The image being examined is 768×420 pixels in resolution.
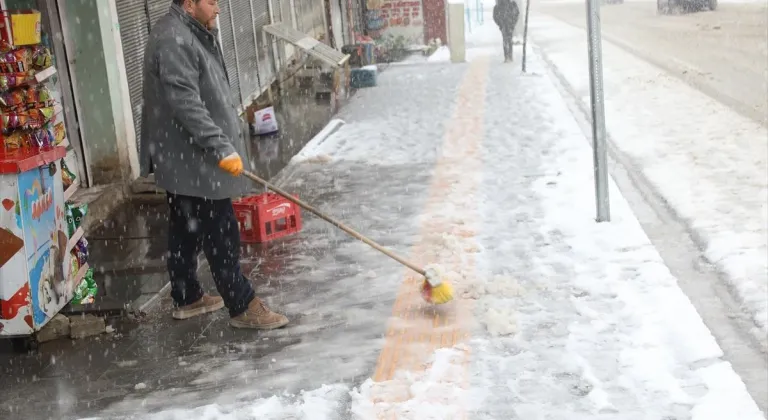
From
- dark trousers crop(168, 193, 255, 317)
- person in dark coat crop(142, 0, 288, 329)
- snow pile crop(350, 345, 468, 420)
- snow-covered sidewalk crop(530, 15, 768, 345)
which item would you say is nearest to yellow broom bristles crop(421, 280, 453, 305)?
snow pile crop(350, 345, 468, 420)

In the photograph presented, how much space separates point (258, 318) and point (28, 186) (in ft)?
4.80

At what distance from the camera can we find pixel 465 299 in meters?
5.83

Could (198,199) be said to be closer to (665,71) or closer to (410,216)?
(410,216)

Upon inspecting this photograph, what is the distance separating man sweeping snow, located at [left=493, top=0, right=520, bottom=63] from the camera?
20266mm

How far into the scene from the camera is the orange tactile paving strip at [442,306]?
503 cm

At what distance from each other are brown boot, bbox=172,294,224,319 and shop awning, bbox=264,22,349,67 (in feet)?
33.2

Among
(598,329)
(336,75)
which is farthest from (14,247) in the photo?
(336,75)

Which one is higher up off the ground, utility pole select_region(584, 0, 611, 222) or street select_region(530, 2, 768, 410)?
utility pole select_region(584, 0, 611, 222)

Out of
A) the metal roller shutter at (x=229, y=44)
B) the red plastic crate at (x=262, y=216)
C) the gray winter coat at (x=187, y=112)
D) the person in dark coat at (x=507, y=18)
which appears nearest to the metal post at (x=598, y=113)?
the red plastic crate at (x=262, y=216)

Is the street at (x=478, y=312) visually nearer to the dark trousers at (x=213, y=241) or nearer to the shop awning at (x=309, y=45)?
the dark trousers at (x=213, y=241)

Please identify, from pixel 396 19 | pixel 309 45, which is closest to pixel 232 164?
pixel 309 45

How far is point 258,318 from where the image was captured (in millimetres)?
5496

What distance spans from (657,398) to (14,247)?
330 centimetres

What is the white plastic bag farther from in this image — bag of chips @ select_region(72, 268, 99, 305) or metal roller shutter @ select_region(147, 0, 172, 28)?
bag of chips @ select_region(72, 268, 99, 305)
